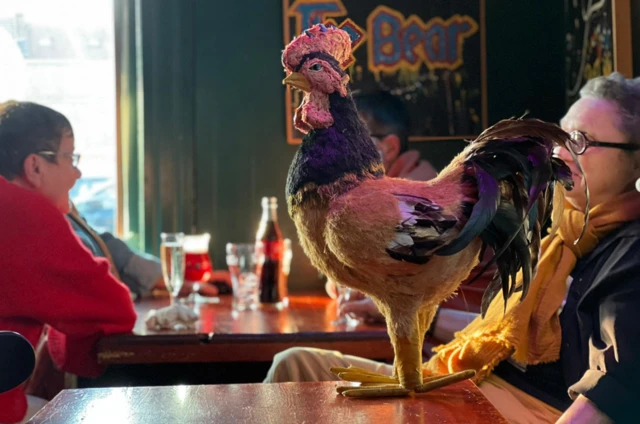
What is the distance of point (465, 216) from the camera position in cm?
76

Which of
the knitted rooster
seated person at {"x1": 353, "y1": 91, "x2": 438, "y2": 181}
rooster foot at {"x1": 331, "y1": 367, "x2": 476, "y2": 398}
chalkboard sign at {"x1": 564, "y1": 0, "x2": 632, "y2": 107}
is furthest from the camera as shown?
seated person at {"x1": 353, "y1": 91, "x2": 438, "y2": 181}

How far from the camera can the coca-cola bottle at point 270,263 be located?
1.92 metres

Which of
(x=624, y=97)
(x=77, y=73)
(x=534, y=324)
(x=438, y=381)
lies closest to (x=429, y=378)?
(x=438, y=381)

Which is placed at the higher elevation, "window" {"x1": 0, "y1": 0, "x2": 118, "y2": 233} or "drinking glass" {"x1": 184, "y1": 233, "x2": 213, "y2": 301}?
"window" {"x1": 0, "y1": 0, "x2": 118, "y2": 233}

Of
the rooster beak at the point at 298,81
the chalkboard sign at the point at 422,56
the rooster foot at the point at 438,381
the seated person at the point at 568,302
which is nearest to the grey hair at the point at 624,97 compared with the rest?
the seated person at the point at 568,302

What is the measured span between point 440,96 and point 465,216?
1733 millimetres

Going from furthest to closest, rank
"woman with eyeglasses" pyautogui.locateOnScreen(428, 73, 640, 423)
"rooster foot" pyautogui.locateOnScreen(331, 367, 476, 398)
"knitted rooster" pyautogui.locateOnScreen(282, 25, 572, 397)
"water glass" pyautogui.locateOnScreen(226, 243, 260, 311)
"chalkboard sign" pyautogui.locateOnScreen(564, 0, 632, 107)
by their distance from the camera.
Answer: "water glass" pyautogui.locateOnScreen(226, 243, 260, 311) → "chalkboard sign" pyautogui.locateOnScreen(564, 0, 632, 107) → "woman with eyeglasses" pyautogui.locateOnScreen(428, 73, 640, 423) → "rooster foot" pyautogui.locateOnScreen(331, 367, 476, 398) → "knitted rooster" pyautogui.locateOnScreen(282, 25, 572, 397)

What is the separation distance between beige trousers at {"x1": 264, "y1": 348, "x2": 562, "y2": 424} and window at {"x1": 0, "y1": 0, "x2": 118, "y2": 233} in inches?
54.9

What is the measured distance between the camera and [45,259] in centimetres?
129

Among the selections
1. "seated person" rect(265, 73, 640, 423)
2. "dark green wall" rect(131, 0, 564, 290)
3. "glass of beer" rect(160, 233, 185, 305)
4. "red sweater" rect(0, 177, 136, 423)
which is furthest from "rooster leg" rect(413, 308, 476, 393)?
"dark green wall" rect(131, 0, 564, 290)

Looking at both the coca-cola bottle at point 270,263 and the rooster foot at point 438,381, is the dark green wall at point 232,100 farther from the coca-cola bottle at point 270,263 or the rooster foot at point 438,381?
the rooster foot at point 438,381

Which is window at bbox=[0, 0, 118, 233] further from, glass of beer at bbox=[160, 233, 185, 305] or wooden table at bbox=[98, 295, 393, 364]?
wooden table at bbox=[98, 295, 393, 364]

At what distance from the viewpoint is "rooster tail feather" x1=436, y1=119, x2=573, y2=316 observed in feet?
2.50

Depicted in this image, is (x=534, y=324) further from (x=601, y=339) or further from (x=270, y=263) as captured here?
(x=270, y=263)
